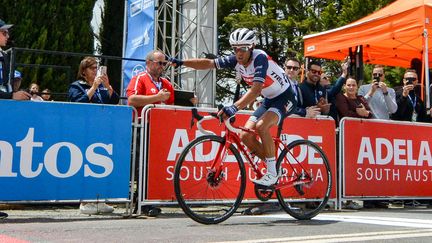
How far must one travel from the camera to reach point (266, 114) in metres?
6.43

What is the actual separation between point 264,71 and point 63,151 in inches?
98.2

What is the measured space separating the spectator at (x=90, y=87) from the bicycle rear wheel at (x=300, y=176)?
2463 millimetres

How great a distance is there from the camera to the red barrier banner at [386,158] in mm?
8688

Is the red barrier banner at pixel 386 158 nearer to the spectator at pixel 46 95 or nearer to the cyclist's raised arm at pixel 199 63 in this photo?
the cyclist's raised arm at pixel 199 63

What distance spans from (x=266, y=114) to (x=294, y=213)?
1.16m

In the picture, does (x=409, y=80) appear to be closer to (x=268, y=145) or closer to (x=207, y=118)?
(x=268, y=145)

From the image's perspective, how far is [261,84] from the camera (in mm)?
6098

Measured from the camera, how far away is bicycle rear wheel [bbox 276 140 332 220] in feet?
22.1

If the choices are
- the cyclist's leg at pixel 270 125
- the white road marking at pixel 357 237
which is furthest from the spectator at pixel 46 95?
the white road marking at pixel 357 237

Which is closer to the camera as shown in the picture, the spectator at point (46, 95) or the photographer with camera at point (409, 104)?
the photographer with camera at point (409, 104)

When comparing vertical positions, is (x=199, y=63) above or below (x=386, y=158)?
above

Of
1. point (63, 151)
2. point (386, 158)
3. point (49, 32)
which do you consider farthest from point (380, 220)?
point (49, 32)

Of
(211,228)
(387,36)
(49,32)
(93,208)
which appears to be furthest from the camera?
(49,32)

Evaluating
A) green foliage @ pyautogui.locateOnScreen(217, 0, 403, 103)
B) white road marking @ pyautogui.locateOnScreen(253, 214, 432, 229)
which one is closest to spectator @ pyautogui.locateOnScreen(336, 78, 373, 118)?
white road marking @ pyautogui.locateOnScreen(253, 214, 432, 229)
